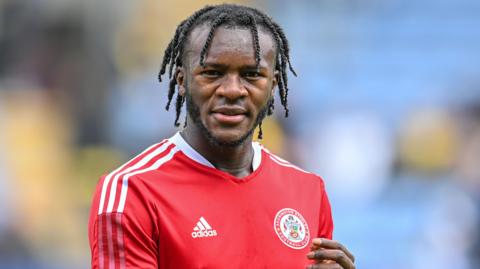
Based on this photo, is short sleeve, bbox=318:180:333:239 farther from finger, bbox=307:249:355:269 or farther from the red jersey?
finger, bbox=307:249:355:269

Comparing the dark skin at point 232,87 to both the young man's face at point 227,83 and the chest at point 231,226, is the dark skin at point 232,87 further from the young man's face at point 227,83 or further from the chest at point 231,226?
the chest at point 231,226

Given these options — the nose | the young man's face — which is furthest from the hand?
the nose

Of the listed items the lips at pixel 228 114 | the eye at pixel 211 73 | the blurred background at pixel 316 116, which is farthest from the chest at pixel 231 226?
the blurred background at pixel 316 116

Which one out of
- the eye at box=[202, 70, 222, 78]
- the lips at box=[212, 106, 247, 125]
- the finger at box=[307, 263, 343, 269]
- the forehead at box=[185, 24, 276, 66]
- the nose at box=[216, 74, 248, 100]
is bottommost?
the finger at box=[307, 263, 343, 269]

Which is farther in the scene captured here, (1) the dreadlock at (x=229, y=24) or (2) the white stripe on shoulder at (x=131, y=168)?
(1) the dreadlock at (x=229, y=24)

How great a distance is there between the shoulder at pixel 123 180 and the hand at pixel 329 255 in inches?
23.7

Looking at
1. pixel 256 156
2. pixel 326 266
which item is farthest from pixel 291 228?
pixel 256 156

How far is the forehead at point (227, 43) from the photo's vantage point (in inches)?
137

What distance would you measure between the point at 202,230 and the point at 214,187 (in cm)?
20

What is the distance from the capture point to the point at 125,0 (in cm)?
1106

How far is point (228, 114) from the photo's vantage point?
351cm

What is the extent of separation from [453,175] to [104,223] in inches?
292

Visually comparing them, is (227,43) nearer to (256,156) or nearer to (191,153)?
(191,153)

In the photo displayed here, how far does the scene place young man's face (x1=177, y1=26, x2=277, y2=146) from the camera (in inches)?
137
